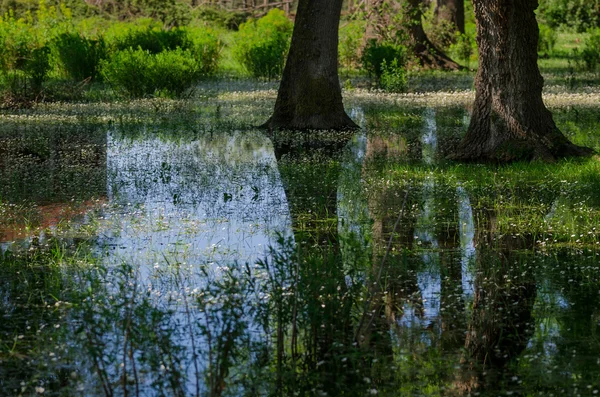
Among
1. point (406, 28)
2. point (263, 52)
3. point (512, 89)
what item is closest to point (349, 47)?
point (406, 28)

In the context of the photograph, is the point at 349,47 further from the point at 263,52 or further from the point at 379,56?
the point at 379,56

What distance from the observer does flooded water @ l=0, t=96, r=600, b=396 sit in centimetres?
523

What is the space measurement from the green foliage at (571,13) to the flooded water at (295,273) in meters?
24.6

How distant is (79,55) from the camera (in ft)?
77.4

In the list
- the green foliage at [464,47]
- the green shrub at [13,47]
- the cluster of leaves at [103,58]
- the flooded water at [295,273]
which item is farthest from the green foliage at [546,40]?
the flooded water at [295,273]

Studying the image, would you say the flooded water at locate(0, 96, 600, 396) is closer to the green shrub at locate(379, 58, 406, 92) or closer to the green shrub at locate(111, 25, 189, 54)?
the green shrub at locate(379, 58, 406, 92)

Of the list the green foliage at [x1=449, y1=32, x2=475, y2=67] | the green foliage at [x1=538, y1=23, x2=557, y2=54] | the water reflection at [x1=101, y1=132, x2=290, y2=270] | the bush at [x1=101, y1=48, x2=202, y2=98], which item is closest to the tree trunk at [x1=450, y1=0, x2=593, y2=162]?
the water reflection at [x1=101, y1=132, x2=290, y2=270]

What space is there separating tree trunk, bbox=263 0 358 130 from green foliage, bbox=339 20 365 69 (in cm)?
1172

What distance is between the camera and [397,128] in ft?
53.0

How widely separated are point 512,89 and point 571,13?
2785cm

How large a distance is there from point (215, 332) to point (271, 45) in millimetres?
20196

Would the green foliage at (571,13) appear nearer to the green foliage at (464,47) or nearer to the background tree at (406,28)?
the green foliage at (464,47)

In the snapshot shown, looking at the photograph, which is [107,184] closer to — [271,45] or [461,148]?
[461,148]

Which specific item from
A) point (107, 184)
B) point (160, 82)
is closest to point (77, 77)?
point (160, 82)
